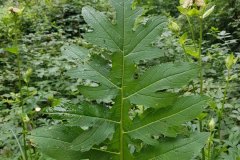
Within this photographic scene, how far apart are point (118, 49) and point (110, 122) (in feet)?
0.40

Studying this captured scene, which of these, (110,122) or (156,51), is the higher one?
(156,51)

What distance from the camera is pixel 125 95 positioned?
615 millimetres

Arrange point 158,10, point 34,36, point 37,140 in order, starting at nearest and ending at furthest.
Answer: point 37,140 < point 34,36 < point 158,10

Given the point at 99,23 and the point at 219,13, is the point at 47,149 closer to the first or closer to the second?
the point at 99,23

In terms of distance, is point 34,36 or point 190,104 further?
point 34,36

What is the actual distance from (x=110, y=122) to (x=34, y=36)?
3.46 metres

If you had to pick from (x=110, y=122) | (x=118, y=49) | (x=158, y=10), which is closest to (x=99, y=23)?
(x=118, y=49)

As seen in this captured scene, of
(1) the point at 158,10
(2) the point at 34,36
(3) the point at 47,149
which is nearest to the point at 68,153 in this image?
(3) the point at 47,149

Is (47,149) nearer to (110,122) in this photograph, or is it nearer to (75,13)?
(110,122)

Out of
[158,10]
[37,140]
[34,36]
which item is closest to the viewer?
[37,140]

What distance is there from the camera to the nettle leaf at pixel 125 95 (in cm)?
59

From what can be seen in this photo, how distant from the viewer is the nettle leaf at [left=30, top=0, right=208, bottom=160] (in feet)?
1.95

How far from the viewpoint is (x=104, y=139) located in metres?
0.60

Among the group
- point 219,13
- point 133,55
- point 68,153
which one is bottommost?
point 68,153
